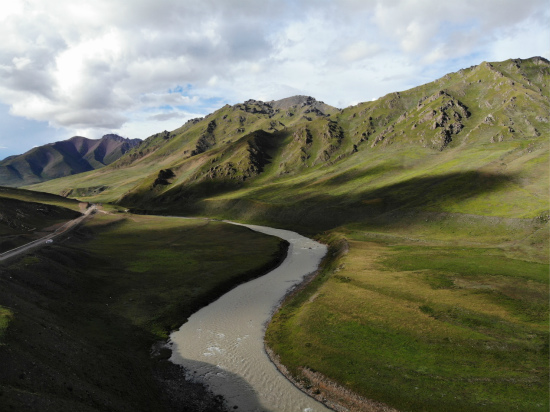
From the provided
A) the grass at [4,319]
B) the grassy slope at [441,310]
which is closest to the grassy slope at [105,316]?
the grass at [4,319]

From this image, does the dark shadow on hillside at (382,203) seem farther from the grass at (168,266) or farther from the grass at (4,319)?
the grass at (4,319)

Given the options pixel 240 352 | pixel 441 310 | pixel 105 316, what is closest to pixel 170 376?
pixel 240 352

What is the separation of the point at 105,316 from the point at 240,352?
25.4 meters

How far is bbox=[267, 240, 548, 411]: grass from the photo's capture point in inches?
1316

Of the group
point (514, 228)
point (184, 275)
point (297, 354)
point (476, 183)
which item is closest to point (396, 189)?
point (476, 183)

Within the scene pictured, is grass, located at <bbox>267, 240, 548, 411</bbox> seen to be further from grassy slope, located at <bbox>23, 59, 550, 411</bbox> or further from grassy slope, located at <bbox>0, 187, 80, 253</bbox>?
grassy slope, located at <bbox>0, 187, 80, 253</bbox>

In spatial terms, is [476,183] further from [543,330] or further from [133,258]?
[133,258]

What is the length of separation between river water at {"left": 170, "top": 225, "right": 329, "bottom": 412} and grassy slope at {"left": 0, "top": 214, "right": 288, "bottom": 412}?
274 cm

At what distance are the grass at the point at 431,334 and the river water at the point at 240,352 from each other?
3530 millimetres

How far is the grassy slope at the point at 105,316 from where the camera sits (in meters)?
28.5

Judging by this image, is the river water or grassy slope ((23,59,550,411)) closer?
grassy slope ((23,59,550,411))

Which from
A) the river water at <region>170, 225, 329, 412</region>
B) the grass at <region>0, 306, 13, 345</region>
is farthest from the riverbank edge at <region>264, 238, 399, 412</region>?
the grass at <region>0, 306, 13, 345</region>

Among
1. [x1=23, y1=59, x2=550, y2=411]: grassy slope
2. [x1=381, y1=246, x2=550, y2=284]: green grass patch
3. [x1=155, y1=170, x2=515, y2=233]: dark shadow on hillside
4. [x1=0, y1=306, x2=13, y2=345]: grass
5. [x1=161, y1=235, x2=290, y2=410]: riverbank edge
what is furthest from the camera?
[x1=155, y1=170, x2=515, y2=233]: dark shadow on hillside

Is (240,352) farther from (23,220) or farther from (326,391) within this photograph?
(23,220)
